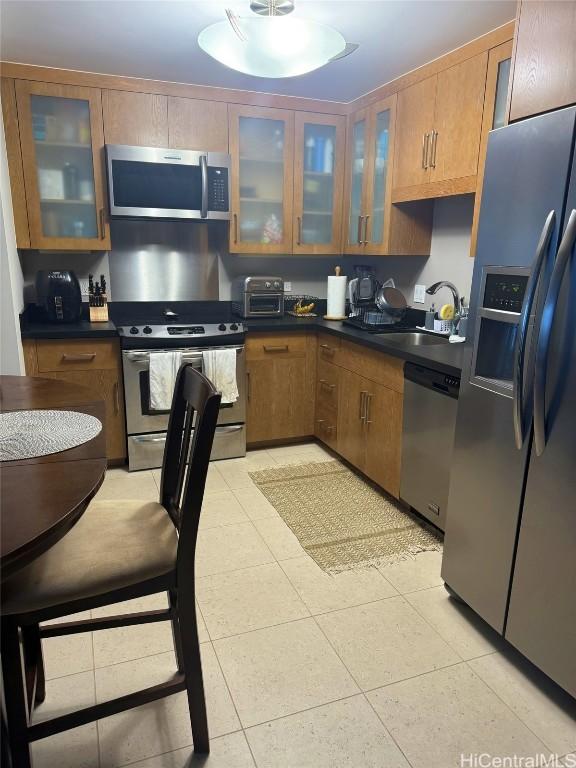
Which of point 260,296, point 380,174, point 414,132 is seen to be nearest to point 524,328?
point 414,132

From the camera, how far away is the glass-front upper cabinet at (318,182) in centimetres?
348

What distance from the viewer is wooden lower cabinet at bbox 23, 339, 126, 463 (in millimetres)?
2916

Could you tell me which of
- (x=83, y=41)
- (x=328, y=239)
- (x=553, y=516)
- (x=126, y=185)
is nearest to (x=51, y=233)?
(x=126, y=185)

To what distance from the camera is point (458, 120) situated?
254 cm

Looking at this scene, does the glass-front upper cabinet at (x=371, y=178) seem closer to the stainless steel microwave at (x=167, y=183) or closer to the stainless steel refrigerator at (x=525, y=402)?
the stainless steel microwave at (x=167, y=183)

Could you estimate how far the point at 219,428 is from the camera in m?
3.38

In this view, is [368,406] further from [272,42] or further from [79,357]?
[272,42]

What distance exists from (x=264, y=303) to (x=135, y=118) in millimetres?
1361

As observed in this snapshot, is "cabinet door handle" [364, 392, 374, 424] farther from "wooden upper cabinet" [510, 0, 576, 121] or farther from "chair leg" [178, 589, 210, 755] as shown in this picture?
"chair leg" [178, 589, 210, 755]

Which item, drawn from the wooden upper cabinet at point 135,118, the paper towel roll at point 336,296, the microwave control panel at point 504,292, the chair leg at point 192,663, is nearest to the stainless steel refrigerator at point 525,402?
the microwave control panel at point 504,292

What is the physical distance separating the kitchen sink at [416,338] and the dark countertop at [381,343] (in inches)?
1.1

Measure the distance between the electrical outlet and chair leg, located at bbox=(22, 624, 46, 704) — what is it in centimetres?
279

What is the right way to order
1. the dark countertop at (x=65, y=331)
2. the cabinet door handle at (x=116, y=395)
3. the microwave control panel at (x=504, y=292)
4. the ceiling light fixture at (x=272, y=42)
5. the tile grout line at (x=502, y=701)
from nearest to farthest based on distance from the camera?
the tile grout line at (x=502, y=701) < the microwave control panel at (x=504, y=292) < the ceiling light fixture at (x=272, y=42) < the dark countertop at (x=65, y=331) < the cabinet door handle at (x=116, y=395)

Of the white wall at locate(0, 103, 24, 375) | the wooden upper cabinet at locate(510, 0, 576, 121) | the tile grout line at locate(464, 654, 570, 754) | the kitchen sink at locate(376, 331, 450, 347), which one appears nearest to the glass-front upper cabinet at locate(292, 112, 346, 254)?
the kitchen sink at locate(376, 331, 450, 347)
